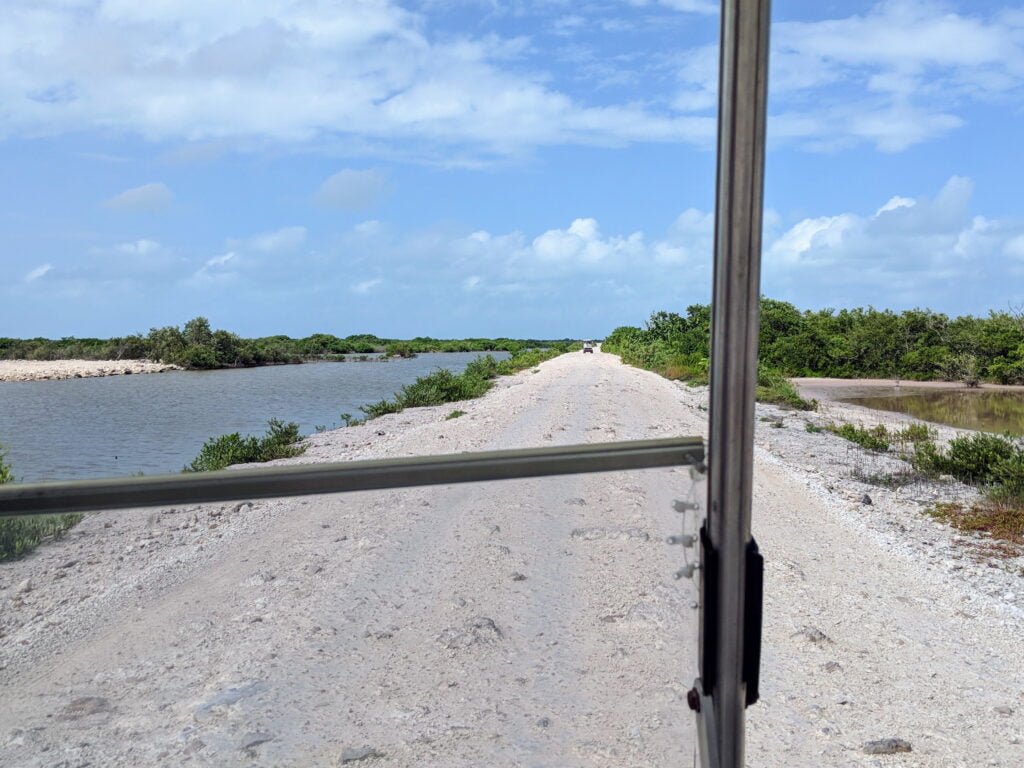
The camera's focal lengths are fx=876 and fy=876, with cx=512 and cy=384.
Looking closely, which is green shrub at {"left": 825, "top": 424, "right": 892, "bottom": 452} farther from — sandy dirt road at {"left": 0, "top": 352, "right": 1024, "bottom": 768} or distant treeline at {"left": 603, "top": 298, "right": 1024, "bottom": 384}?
distant treeline at {"left": 603, "top": 298, "right": 1024, "bottom": 384}

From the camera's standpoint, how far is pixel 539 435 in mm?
2760

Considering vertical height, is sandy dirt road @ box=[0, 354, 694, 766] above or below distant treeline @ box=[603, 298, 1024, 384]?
below

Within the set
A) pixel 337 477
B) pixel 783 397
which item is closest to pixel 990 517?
pixel 337 477

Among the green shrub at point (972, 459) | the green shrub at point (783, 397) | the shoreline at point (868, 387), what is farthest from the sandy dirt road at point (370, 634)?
the shoreline at point (868, 387)

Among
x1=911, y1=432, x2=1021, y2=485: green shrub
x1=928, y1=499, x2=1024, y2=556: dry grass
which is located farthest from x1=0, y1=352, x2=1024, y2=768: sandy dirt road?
x1=911, y1=432, x2=1021, y2=485: green shrub

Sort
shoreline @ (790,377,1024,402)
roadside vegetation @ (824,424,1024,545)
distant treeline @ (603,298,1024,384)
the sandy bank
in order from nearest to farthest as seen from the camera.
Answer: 1. roadside vegetation @ (824,424,1024,545)
2. the sandy bank
3. shoreline @ (790,377,1024,402)
4. distant treeline @ (603,298,1024,384)

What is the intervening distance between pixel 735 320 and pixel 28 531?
92 cm

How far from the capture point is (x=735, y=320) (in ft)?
3.37

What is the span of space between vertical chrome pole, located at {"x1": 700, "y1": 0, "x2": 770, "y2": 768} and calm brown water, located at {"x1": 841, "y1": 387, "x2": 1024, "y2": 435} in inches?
684

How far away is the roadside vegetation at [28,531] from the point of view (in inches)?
43.4

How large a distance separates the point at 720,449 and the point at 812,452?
Answer: 1036cm

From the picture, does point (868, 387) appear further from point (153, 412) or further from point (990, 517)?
point (990, 517)

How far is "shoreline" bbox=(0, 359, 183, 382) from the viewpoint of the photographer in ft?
46.5

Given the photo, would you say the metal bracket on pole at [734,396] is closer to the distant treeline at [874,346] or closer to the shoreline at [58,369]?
the shoreline at [58,369]
